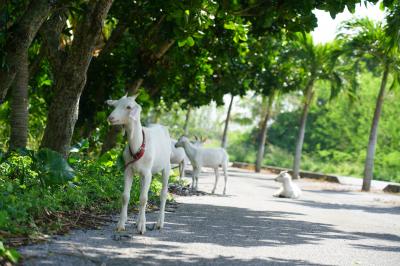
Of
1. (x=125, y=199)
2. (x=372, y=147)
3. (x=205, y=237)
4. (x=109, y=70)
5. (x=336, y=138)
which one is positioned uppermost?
(x=336, y=138)

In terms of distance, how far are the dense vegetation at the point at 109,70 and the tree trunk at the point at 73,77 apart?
0.02 metres

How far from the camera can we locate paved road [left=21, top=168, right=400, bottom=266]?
690 cm

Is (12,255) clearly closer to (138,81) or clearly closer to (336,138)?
(138,81)

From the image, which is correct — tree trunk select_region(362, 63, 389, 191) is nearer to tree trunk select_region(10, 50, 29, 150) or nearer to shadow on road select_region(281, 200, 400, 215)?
shadow on road select_region(281, 200, 400, 215)

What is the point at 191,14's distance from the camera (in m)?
12.8

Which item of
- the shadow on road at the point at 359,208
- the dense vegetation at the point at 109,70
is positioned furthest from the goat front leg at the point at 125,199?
the shadow on road at the point at 359,208

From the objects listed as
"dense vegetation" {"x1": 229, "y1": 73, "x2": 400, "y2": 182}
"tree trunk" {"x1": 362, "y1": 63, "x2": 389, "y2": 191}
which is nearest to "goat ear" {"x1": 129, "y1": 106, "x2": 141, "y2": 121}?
"tree trunk" {"x1": 362, "y1": 63, "x2": 389, "y2": 191}

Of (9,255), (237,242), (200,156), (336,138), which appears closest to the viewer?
(9,255)

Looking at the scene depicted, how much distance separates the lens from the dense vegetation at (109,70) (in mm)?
9961

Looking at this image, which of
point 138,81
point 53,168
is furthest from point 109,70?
point 53,168

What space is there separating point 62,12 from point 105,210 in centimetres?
485

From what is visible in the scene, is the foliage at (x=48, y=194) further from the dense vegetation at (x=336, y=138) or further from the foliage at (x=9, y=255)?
the dense vegetation at (x=336, y=138)

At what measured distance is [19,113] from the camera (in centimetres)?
1219

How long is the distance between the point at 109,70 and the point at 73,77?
937cm
